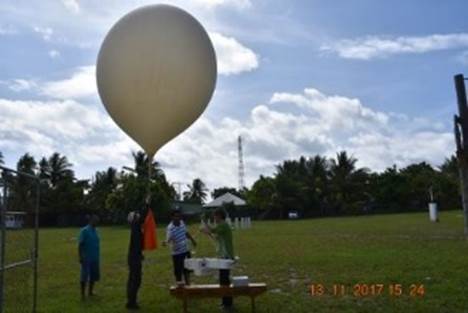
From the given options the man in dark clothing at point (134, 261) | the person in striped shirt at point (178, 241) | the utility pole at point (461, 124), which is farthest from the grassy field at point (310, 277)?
the utility pole at point (461, 124)

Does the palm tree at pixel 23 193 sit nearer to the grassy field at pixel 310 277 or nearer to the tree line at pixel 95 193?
the grassy field at pixel 310 277

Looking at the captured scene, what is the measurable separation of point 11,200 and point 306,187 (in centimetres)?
6521

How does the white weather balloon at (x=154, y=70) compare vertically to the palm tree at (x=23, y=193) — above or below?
above

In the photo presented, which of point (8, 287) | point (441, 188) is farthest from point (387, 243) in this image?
point (441, 188)

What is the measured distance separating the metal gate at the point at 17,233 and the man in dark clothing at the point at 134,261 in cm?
165

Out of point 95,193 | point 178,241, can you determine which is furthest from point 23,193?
point 95,193

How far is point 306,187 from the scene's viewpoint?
7175 cm

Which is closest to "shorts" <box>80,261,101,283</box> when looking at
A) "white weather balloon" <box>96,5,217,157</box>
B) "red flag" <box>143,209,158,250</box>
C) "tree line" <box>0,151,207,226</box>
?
"red flag" <box>143,209,158,250</box>

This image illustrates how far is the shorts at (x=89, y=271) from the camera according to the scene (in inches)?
446

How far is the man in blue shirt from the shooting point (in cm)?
1136

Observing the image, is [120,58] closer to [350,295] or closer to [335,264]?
[350,295]

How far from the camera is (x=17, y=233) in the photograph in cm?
847

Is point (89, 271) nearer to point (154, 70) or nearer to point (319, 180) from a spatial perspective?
point (154, 70)

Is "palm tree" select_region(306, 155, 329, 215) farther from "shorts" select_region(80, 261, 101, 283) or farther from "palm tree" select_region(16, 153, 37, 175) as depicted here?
"shorts" select_region(80, 261, 101, 283)
